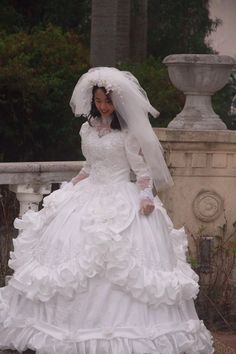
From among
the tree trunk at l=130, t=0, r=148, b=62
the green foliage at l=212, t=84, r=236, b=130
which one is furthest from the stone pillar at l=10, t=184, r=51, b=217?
the tree trunk at l=130, t=0, r=148, b=62

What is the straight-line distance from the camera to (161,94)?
10.3 metres

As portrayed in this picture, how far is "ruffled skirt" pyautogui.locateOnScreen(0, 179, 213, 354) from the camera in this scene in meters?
5.62

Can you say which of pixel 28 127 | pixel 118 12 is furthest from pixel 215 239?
pixel 118 12

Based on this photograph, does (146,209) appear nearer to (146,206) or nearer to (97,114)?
(146,206)

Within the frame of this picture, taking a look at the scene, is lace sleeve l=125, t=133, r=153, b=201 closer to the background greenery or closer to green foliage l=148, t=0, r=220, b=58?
the background greenery

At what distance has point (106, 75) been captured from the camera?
5988 millimetres

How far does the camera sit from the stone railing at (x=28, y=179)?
6.94 m

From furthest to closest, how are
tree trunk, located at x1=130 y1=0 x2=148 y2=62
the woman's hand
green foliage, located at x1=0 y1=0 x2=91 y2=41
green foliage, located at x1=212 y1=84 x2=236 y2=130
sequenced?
green foliage, located at x1=0 y1=0 x2=91 y2=41 → tree trunk, located at x1=130 y1=0 x2=148 y2=62 → green foliage, located at x1=212 y1=84 x2=236 y2=130 → the woman's hand

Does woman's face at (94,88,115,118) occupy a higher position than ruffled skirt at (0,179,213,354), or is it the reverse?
woman's face at (94,88,115,118)

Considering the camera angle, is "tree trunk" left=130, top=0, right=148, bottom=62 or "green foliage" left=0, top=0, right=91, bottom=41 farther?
"green foliage" left=0, top=0, right=91, bottom=41

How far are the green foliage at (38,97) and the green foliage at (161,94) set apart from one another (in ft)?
2.16

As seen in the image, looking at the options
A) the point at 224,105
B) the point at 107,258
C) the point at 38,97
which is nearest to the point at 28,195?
the point at 107,258

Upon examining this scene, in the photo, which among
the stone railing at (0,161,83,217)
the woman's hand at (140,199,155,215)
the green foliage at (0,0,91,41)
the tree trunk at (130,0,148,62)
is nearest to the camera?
the woman's hand at (140,199,155,215)

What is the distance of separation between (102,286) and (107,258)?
0.52ft
